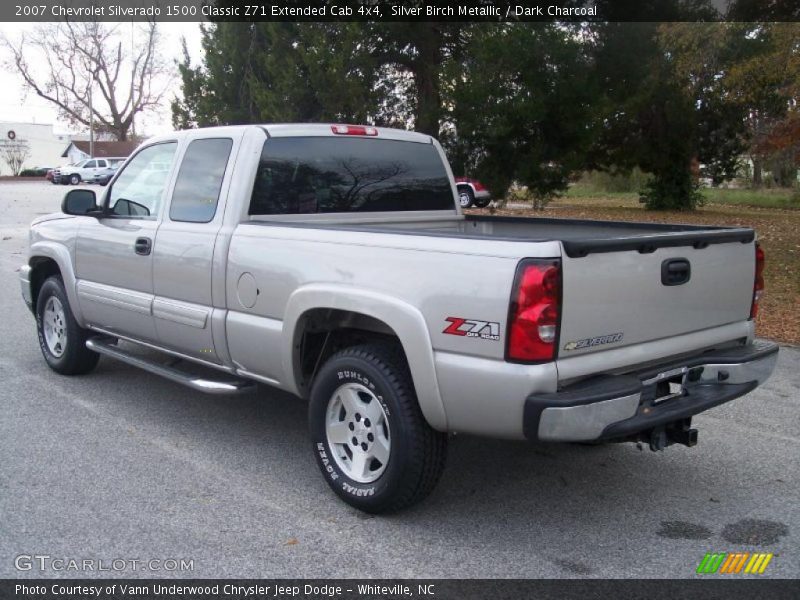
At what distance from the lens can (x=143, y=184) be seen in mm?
5746

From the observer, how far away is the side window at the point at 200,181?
16.4ft

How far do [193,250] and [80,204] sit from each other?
5.06ft

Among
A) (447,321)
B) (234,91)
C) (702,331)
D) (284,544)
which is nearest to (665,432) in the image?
(702,331)

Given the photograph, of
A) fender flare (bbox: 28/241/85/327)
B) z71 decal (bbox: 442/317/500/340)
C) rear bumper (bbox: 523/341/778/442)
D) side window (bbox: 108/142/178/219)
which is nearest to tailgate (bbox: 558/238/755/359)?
rear bumper (bbox: 523/341/778/442)

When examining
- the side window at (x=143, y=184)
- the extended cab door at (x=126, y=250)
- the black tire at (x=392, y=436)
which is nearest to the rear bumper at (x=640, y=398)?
the black tire at (x=392, y=436)

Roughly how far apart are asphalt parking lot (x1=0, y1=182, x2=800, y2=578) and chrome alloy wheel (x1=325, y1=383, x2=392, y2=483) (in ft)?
0.79

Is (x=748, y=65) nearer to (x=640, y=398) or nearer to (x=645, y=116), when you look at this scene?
(x=640, y=398)

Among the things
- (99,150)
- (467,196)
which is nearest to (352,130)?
(467,196)

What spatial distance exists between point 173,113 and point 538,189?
10.5m

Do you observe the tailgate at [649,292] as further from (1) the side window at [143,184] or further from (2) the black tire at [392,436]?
(1) the side window at [143,184]

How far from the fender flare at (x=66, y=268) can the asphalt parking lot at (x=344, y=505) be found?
0.69 meters

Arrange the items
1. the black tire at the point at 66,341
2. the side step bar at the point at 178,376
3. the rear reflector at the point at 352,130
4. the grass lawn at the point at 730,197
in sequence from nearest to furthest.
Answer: the side step bar at the point at 178,376, the rear reflector at the point at 352,130, the black tire at the point at 66,341, the grass lawn at the point at 730,197

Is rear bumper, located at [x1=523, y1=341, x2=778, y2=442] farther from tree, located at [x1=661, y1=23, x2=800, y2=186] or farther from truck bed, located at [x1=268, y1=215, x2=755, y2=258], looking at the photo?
tree, located at [x1=661, y1=23, x2=800, y2=186]
